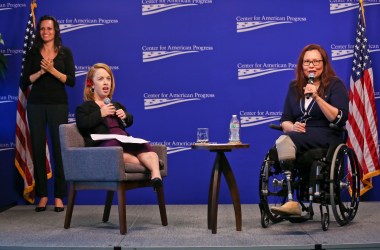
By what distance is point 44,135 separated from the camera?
6078mm

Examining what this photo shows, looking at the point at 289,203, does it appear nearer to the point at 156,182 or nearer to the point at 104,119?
the point at 156,182

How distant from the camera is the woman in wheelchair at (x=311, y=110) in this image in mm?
4750

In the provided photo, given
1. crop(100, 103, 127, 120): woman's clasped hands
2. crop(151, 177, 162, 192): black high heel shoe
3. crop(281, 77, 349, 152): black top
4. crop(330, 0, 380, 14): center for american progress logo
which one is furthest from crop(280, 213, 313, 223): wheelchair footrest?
crop(330, 0, 380, 14): center for american progress logo

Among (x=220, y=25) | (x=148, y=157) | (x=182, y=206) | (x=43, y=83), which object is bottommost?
(x=182, y=206)

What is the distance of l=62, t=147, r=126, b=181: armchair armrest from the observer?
472 cm

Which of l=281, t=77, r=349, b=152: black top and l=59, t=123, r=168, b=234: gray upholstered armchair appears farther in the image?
l=281, t=77, r=349, b=152: black top

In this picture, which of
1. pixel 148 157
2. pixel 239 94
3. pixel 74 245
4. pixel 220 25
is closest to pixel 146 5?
pixel 220 25

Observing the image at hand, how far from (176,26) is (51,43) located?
1.26m

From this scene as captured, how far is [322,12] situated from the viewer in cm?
654

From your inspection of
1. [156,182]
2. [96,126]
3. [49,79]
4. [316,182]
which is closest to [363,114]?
[316,182]

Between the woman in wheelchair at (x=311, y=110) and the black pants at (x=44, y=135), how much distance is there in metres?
2.10

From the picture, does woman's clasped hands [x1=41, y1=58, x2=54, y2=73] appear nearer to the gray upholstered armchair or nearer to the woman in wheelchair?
the gray upholstered armchair

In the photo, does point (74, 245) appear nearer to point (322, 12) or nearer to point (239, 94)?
point (239, 94)

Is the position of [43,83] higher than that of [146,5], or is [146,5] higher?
[146,5]
